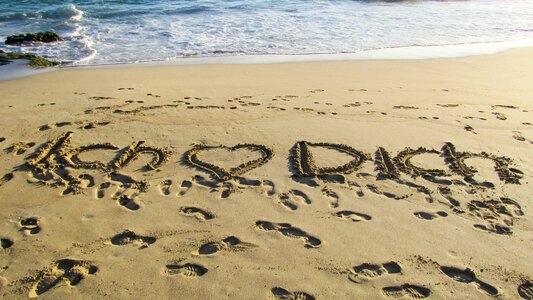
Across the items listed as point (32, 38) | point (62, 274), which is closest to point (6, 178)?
point (62, 274)

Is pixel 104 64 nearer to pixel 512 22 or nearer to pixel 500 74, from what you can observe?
pixel 500 74

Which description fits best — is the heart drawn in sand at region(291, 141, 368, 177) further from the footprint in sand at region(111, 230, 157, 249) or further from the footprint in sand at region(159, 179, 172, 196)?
the footprint in sand at region(111, 230, 157, 249)

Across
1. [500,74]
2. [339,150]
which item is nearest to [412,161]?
[339,150]

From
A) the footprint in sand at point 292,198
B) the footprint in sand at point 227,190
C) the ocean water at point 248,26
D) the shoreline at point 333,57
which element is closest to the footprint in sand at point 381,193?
the footprint in sand at point 292,198

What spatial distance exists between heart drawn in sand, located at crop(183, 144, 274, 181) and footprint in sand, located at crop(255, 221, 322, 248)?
743 millimetres

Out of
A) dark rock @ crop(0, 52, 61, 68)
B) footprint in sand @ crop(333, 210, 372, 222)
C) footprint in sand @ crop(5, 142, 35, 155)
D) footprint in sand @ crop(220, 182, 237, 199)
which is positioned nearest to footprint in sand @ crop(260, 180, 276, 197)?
footprint in sand @ crop(220, 182, 237, 199)

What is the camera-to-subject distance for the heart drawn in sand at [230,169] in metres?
3.52

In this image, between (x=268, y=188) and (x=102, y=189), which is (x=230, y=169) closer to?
(x=268, y=188)

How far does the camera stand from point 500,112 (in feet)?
15.8

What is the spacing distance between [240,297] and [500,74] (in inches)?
242

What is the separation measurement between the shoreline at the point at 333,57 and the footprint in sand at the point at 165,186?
4484 mm

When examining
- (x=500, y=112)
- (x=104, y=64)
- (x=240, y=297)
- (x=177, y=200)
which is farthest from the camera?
(x=104, y=64)

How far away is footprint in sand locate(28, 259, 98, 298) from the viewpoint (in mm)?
2316

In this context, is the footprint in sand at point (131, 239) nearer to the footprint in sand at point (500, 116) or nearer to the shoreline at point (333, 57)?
the footprint in sand at point (500, 116)
